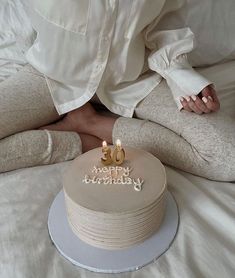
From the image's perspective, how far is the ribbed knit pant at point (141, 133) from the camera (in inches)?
33.9

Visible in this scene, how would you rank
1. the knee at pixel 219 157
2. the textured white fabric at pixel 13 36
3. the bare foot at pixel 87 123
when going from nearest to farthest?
the knee at pixel 219 157, the bare foot at pixel 87 123, the textured white fabric at pixel 13 36

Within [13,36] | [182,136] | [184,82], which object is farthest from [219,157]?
[13,36]

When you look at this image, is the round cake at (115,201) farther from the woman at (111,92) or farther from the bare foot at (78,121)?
the bare foot at (78,121)

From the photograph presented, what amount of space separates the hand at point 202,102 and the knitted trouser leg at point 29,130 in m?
0.28

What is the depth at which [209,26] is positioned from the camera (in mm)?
1122

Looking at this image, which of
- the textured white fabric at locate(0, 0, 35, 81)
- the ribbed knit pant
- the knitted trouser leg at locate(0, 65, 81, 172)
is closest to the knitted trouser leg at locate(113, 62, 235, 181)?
the ribbed knit pant

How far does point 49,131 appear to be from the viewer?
95cm

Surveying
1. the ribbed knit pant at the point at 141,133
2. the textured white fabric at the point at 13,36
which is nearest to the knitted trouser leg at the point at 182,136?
the ribbed knit pant at the point at 141,133

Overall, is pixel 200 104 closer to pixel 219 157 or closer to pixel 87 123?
pixel 219 157

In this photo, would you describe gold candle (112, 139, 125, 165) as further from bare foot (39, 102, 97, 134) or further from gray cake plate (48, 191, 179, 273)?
Answer: bare foot (39, 102, 97, 134)

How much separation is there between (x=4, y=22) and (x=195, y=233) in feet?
2.90

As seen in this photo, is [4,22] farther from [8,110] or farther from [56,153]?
[56,153]

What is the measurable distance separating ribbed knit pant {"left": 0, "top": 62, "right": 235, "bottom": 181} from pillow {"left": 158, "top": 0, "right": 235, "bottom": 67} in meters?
0.19

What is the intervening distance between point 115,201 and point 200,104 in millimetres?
362
